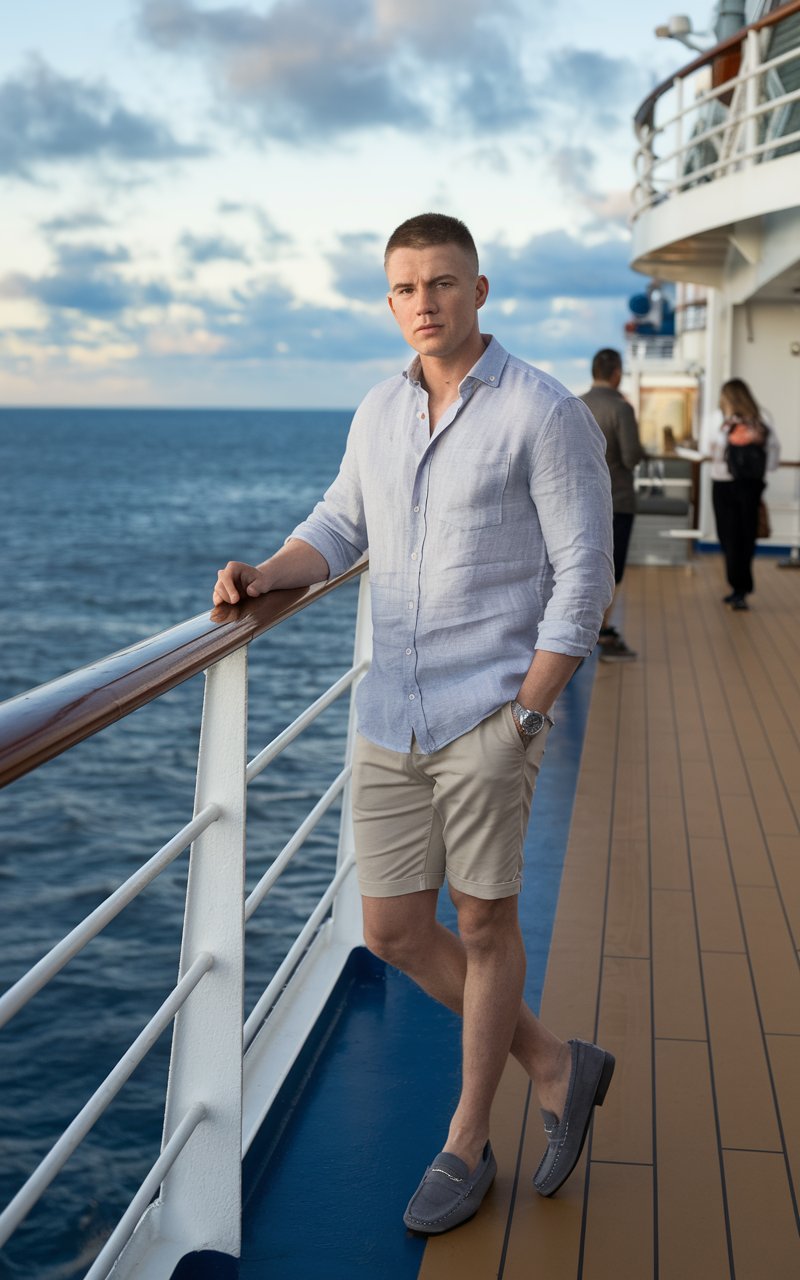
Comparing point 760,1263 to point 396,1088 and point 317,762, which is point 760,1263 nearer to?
point 396,1088

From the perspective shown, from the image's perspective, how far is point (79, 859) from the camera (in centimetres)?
1267

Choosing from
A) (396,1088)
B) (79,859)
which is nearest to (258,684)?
(79,859)

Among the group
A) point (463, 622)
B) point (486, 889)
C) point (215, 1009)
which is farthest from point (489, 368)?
point (215, 1009)

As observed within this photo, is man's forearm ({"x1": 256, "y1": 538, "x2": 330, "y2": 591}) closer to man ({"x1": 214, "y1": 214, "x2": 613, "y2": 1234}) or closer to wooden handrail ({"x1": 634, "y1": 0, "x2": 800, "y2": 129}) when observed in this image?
man ({"x1": 214, "y1": 214, "x2": 613, "y2": 1234})

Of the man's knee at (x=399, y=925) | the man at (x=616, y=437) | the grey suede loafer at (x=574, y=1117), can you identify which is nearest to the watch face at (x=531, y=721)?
the man's knee at (x=399, y=925)

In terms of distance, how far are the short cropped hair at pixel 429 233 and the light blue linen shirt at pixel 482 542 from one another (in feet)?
0.53

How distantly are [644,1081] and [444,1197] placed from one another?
0.69 metres

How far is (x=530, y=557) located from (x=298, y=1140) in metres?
1.12

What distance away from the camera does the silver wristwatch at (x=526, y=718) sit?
1996 millimetres

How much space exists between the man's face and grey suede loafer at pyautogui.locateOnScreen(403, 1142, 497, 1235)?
1.27 m

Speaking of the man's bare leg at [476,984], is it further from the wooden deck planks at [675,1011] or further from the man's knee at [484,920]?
the wooden deck planks at [675,1011]

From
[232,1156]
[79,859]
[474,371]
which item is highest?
[474,371]

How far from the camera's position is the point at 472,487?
2.01m

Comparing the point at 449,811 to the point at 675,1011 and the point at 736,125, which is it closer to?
the point at 675,1011
